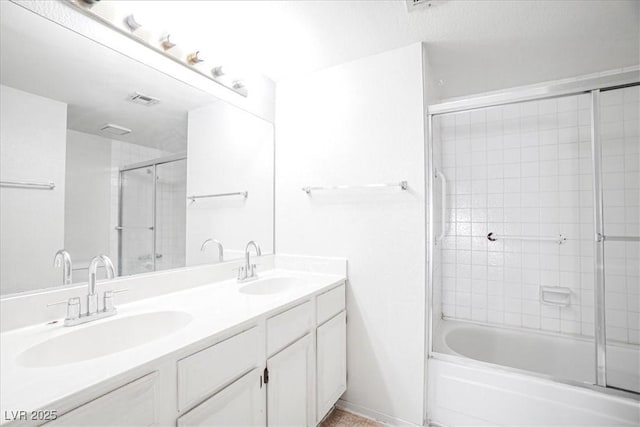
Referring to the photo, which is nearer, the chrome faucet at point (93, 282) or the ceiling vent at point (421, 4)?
the chrome faucet at point (93, 282)

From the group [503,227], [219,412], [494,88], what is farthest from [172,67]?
[503,227]

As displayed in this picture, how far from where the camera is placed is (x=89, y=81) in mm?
1244

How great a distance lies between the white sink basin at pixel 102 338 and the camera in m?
0.91

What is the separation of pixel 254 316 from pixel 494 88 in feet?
8.78

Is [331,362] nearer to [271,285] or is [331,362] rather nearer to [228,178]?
[271,285]

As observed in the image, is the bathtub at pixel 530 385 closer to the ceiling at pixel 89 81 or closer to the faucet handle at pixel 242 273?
the faucet handle at pixel 242 273

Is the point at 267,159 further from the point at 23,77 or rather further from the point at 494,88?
the point at 494,88

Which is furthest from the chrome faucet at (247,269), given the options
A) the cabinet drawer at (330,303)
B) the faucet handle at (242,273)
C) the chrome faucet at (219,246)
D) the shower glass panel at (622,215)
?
the shower glass panel at (622,215)

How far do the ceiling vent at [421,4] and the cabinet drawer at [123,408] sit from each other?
6.25 feet

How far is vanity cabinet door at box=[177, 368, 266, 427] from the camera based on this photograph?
0.92 meters

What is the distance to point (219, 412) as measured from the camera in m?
0.99

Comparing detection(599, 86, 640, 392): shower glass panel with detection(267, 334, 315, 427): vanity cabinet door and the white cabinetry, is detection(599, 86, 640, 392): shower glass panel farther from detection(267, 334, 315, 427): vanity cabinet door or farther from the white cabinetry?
detection(267, 334, 315, 427): vanity cabinet door

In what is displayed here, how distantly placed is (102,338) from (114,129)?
92cm

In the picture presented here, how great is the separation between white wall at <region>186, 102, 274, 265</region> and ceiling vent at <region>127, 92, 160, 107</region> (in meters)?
0.22
